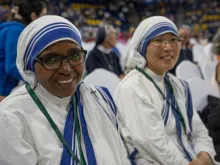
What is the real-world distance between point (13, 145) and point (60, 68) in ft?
1.08

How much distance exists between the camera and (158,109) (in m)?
1.86

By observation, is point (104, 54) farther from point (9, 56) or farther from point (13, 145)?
point (13, 145)

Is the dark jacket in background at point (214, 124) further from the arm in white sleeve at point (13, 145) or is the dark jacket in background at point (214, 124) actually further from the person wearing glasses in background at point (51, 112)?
the arm in white sleeve at point (13, 145)

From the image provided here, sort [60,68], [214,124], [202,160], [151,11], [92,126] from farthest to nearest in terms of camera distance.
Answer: [151,11]
[214,124]
[202,160]
[92,126]
[60,68]

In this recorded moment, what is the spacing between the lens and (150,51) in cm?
197

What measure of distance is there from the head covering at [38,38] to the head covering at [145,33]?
724mm

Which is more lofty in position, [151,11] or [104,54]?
[104,54]

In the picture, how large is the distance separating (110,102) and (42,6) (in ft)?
4.30

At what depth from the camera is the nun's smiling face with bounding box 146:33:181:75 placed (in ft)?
6.38

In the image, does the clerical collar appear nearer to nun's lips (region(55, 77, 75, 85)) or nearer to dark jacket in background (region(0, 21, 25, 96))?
dark jacket in background (region(0, 21, 25, 96))

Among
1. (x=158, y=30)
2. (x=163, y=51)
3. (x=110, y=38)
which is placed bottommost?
(x=110, y=38)

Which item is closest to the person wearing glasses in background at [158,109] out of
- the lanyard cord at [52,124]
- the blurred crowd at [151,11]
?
the lanyard cord at [52,124]

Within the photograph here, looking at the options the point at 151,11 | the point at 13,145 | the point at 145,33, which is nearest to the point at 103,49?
the point at 145,33

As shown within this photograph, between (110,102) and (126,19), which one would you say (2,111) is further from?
(126,19)
